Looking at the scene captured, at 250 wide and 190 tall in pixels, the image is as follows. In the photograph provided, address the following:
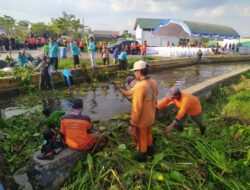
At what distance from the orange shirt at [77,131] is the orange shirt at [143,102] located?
845 mm

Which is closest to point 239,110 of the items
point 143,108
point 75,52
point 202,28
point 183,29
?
point 143,108

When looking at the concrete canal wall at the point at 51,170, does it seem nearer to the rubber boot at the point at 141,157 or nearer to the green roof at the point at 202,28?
the rubber boot at the point at 141,157

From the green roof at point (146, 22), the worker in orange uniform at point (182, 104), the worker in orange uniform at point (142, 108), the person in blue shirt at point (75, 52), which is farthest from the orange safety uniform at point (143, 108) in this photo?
the green roof at point (146, 22)

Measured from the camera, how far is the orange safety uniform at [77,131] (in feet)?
17.4

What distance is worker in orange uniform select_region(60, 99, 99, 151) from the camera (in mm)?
5297

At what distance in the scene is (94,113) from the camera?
1088cm

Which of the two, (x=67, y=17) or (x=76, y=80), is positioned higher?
(x=67, y=17)

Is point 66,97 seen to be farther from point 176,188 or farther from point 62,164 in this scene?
point 176,188

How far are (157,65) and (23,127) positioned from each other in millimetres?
18336

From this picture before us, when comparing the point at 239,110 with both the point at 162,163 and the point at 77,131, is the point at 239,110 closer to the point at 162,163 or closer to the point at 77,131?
the point at 162,163

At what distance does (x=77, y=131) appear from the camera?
534 cm

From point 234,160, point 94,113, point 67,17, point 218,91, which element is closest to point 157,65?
point 218,91

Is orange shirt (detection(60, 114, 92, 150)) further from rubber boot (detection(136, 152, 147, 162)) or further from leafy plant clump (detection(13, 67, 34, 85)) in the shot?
leafy plant clump (detection(13, 67, 34, 85))

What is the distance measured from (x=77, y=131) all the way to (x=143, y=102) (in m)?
1.24
